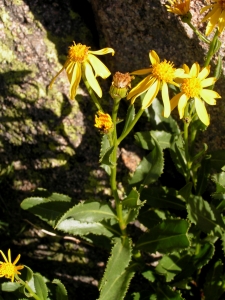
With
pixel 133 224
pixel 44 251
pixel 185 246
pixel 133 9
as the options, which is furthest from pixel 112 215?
pixel 133 9

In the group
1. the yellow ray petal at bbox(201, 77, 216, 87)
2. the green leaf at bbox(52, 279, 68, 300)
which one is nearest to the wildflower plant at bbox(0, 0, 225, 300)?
the yellow ray petal at bbox(201, 77, 216, 87)

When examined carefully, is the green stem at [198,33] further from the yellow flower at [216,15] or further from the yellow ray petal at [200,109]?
the yellow ray petal at [200,109]

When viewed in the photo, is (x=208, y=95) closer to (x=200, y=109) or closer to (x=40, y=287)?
(x=200, y=109)

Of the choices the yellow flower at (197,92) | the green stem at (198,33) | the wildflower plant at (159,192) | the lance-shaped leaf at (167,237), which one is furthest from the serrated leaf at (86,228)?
the green stem at (198,33)

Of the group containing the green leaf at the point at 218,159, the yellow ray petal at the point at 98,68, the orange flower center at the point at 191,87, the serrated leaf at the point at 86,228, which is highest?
the yellow ray petal at the point at 98,68

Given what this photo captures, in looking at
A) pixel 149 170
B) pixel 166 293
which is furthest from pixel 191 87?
pixel 166 293

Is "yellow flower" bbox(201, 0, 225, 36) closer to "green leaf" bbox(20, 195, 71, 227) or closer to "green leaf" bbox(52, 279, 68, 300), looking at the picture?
"green leaf" bbox(20, 195, 71, 227)

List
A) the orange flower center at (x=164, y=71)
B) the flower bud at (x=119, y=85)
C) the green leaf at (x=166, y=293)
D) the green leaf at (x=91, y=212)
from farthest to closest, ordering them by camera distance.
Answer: the green leaf at (x=166, y=293)
the green leaf at (x=91, y=212)
the orange flower center at (x=164, y=71)
the flower bud at (x=119, y=85)
